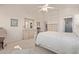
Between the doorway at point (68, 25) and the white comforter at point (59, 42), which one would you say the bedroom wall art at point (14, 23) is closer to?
the white comforter at point (59, 42)

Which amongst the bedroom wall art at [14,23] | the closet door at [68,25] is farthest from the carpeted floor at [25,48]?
the closet door at [68,25]

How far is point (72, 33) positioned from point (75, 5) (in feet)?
0.94

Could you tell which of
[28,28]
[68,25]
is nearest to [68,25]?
[68,25]

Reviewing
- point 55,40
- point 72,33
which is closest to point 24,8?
point 55,40

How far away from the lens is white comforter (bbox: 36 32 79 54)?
3.40ft

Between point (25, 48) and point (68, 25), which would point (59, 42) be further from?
point (25, 48)

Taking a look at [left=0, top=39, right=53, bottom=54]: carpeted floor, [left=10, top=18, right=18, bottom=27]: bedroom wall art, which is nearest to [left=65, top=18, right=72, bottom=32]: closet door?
[left=0, top=39, right=53, bottom=54]: carpeted floor

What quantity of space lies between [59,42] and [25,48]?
35 cm

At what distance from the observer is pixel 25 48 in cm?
110

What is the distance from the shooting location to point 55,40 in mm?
1105

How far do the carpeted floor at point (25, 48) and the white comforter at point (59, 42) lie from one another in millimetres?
60
